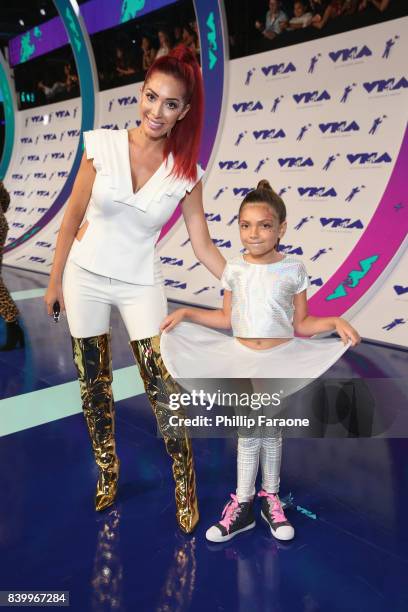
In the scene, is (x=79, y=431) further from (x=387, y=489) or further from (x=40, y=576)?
(x=387, y=489)

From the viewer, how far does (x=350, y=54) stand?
4730mm

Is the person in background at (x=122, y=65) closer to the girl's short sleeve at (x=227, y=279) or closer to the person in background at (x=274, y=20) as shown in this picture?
the person in background at (x=274, y=20)

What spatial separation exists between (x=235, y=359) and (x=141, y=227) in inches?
23.4

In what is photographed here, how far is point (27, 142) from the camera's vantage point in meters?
10.2

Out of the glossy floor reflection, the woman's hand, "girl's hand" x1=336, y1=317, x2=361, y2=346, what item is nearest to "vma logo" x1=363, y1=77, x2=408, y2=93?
the glossy floor reflection

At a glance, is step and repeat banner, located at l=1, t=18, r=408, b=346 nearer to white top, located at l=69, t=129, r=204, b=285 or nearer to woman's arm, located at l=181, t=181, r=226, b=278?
woman's arm, located at l=181, t=181, r=226, b=278

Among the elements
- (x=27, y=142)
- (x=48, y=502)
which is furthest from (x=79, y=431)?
(x=27, y=142)

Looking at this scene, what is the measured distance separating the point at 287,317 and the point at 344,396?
91 centimetres

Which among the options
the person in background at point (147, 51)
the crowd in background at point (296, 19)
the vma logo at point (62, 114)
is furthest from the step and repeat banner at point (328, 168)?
the vma logo at point (62, 114)

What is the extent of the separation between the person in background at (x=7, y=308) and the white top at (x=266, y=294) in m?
2.76

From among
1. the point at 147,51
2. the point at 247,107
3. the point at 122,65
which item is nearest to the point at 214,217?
the point at 247,107

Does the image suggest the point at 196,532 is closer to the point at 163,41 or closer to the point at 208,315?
the point at 208,315

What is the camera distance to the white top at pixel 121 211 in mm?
1749

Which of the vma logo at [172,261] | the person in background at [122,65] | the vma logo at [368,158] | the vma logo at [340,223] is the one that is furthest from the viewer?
the person in background at [122,65]
